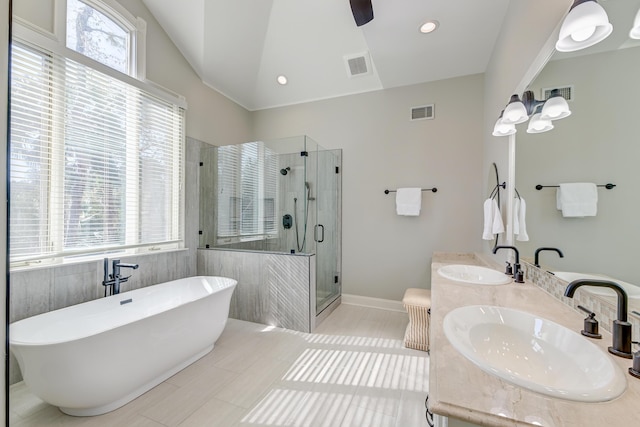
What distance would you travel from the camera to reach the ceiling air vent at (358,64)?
123 inches

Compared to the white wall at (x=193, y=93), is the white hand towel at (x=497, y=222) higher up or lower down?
lower down

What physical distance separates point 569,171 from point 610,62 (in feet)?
1.38

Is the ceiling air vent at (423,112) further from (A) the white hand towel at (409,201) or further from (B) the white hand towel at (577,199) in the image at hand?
(B) the white hand towel at (577,199)

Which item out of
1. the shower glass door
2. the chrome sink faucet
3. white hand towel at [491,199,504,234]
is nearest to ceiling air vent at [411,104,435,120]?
the shower glass door

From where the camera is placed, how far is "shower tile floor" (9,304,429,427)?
1.62 metres

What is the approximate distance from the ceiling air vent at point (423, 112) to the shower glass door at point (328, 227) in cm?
105

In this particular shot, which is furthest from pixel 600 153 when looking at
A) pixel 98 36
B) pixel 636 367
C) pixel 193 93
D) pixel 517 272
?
pixel 193 93

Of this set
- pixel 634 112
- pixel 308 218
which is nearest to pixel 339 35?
pixel 308 218

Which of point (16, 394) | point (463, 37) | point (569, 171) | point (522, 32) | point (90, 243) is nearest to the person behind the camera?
point (569, 171)

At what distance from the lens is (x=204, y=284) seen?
281cm

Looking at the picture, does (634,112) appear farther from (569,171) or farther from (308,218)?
(308,218)

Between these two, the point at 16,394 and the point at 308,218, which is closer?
the point at 16,394

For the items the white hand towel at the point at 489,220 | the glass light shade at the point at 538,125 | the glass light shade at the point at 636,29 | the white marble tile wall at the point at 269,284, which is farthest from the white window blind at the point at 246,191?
the glass light shade at the point at 636,29

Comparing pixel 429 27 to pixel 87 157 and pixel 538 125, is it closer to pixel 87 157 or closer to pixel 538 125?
pixel 538 125
